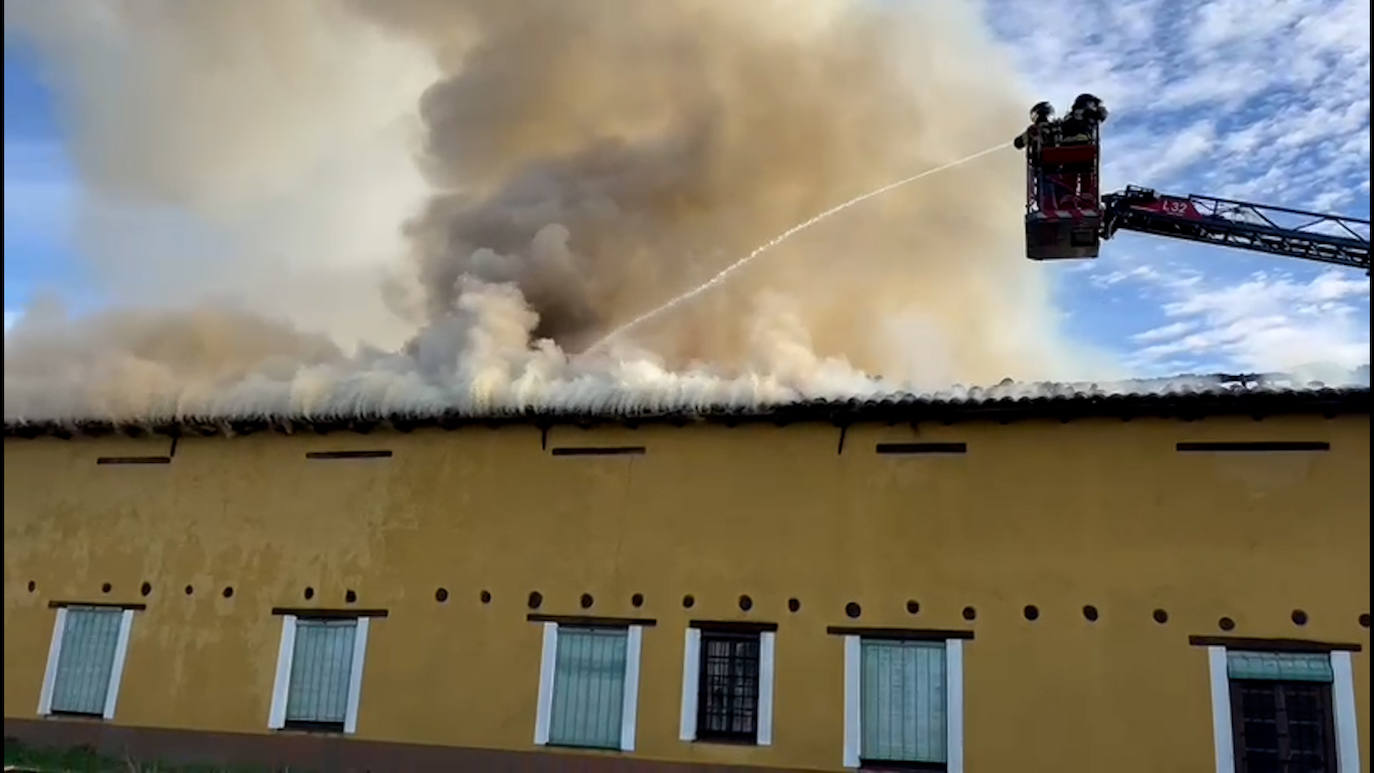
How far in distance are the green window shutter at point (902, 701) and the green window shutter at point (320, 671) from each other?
5873mm

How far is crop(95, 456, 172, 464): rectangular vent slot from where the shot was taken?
45.3 ft

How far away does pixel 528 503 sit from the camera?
490 inches

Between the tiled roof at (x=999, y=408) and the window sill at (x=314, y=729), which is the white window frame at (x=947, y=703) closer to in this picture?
the tiled roof at (x=999, y=408)

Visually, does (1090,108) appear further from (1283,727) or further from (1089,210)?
(1283,727)

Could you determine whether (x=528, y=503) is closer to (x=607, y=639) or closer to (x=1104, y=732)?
(x=607, y=639)

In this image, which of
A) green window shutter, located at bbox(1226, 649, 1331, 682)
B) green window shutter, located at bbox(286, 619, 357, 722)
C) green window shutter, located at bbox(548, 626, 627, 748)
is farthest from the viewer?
green window shutter, located at bbox(286, 619, 357, 722)

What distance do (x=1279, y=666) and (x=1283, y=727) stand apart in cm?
55

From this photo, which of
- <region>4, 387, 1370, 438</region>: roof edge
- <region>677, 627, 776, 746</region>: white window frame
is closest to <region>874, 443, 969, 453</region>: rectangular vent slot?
<region>4, 387, 1370, 438</region>: roof edge

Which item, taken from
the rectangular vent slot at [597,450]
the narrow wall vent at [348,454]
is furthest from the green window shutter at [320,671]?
the rectangular vent slot at [597,450]

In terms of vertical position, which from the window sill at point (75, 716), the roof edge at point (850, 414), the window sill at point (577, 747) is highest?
the roof edge at point (850, 414)

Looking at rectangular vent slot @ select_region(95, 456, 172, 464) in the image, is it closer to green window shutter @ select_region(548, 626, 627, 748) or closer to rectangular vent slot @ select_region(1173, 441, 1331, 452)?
green window shutter @ select_region(548, 626, 627, 748)

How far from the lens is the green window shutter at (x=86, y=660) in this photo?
42.5 feet

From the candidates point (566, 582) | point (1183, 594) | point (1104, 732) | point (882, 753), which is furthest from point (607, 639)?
point (1183, 594)

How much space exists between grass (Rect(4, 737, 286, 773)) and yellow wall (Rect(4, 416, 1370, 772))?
508 millimetres
